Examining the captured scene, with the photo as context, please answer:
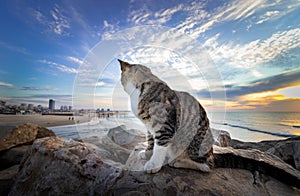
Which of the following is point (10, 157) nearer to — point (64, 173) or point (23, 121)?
point (64, 173)

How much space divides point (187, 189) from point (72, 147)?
145 cm

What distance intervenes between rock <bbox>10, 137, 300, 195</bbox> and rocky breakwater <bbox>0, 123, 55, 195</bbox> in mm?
1276

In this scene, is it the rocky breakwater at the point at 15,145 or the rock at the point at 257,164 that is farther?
the rocky breakwater at the point at 15,145

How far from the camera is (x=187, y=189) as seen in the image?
139 centimetres

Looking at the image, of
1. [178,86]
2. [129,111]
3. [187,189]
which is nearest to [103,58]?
[129,111]

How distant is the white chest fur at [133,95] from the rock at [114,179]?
0.82m

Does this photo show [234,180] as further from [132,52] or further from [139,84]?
[132,52]

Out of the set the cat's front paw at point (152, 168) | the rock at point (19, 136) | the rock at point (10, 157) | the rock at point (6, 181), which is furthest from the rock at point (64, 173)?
the rock at point (19, 136)

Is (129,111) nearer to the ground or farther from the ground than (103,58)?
nearer to the ground

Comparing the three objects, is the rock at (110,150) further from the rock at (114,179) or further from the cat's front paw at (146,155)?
the rock at (114,179)

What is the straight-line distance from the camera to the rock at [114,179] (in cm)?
140

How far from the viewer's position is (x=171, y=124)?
1.88 m

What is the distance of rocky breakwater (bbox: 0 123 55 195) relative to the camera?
108 inches

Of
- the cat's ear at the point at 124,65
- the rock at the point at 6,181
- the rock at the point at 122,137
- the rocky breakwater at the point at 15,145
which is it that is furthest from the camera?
the rock at the point at 122,137
